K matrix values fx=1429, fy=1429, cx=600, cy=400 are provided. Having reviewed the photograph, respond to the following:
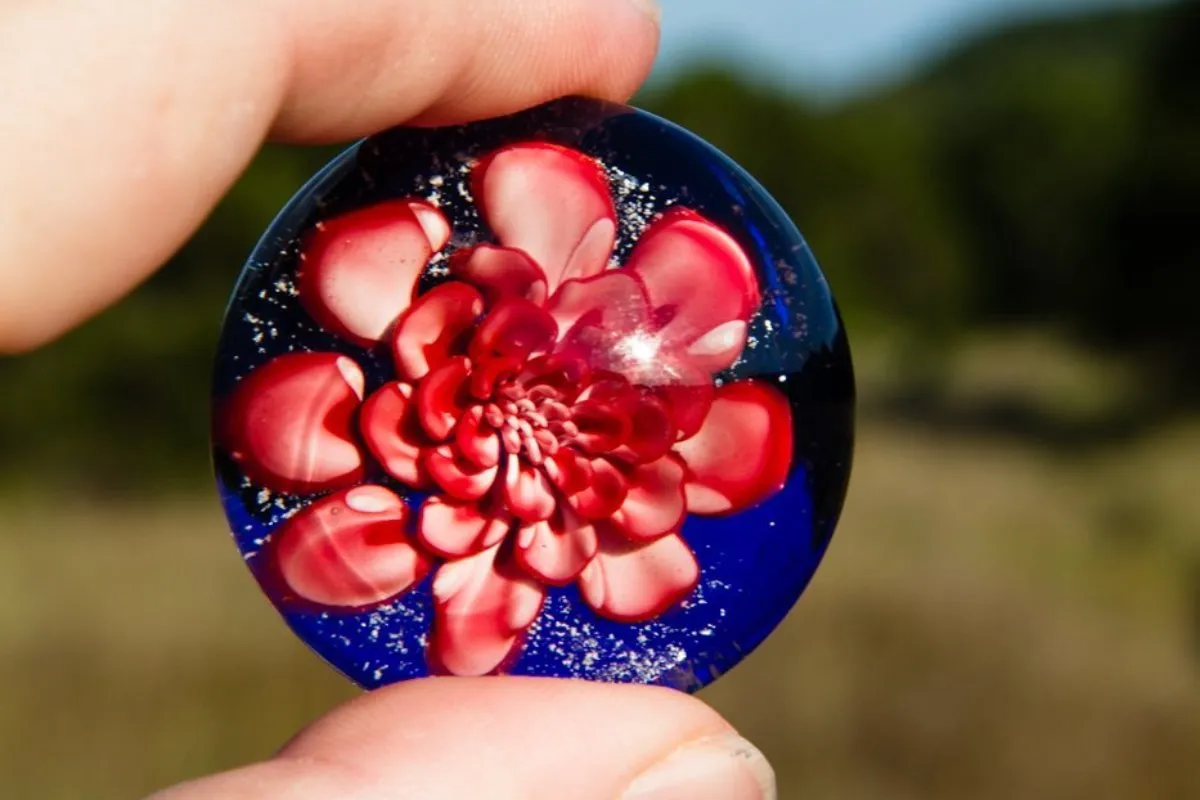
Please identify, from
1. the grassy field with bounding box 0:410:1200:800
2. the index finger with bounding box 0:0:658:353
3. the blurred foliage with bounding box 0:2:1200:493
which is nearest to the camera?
the index finger with bounding box 0:0:658:353

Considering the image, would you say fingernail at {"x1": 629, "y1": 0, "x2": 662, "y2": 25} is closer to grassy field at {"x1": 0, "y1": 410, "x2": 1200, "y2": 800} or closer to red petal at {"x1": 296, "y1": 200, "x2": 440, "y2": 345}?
red petal at {"x1": 296, "y1": 200, "x2": 440, "y2": 345}

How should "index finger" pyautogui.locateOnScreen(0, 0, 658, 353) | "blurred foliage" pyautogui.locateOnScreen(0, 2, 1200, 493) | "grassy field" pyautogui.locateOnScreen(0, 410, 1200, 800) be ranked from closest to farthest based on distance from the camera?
"index finger" pyautogui.locateOnScreen(0, 0, 658, 353) → "grassy field" pyautogui.locateOnScreen(0, 410, 1200, 800) → "blurred foliage" pyautogui.locateOnScreen(0, 2, 1200, 493)

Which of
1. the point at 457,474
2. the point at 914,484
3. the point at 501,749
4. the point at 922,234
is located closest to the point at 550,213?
the point at 457,474

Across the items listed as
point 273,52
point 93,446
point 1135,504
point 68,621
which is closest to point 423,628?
point 273,52

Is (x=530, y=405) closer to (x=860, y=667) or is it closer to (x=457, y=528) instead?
(x=457, y=528)

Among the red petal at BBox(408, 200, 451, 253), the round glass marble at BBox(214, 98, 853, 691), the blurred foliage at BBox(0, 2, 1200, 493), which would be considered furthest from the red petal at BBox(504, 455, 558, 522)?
the blurred foliage at BBox(0, 2, 1200, 493)

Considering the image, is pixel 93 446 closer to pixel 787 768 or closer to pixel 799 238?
pixel 787 768
